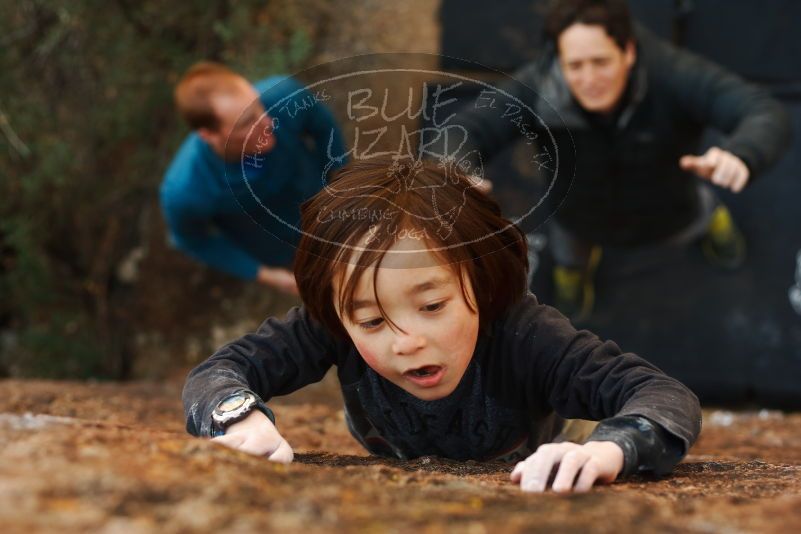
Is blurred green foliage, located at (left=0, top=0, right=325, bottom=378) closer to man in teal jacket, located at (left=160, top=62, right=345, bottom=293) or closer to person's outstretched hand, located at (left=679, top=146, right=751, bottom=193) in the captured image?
man in teal jacket, located at (left=160, top=62, right=345, bottom=293)

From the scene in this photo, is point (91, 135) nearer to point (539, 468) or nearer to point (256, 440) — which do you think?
point (256, 440)

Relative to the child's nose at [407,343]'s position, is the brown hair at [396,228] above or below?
above

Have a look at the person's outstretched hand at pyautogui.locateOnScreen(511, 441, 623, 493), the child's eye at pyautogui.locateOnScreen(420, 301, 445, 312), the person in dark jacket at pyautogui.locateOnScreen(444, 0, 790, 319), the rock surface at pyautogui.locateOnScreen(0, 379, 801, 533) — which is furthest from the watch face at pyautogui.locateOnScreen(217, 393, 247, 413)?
the person in dark jacket at pyautogui.locateOnScreen(444, 0, 790, 319)

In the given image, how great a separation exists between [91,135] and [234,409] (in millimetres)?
3516

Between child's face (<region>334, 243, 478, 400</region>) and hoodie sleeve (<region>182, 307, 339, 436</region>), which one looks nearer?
child's face (<region>334, 243, 478, 400</region>)

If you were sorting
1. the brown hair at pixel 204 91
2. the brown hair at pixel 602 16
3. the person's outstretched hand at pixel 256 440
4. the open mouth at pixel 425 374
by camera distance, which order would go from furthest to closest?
the brown hair at pixel 204 91 → the brown hair at pixel 602 16 → the open mouth at pixel 425 374 → the person's outstretched hand at pixel 256 440

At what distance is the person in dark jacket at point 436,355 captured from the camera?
1.47m

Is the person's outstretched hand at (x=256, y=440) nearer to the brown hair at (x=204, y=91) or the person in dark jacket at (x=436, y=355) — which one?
the person in dark jacket at (x=436, y=355)

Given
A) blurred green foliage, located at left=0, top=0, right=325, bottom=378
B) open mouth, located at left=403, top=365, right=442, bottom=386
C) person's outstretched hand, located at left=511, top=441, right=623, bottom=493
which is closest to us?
person's outstretched hand, located at left=511, top=441, right=623, bottom=493

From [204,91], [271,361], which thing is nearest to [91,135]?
[204,91]

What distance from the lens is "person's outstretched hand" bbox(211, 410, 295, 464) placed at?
4.80 feet

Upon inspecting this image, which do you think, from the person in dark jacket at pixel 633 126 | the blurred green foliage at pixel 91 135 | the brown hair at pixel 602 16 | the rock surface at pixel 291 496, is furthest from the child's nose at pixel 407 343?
the blurred green foliage at pixel 91 135

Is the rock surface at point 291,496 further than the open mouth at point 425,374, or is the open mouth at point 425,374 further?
the open mouth at point 425,374

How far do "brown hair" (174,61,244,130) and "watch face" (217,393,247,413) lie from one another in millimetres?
2064
